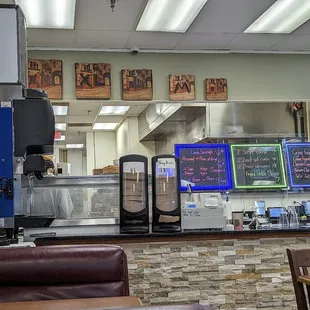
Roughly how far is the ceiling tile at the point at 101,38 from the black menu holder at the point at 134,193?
2.27m

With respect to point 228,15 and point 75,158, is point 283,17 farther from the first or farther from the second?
point 75,158

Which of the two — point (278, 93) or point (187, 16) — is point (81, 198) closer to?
point (187, 16)

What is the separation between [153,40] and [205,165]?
217 centimetres

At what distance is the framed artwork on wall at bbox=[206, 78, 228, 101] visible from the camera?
6223 millimetres

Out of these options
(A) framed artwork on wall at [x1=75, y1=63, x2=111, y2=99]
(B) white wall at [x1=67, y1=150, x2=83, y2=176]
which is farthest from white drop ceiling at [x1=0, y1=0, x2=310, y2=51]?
(B) white wall at [x1=67, y1=150, x2=83, y2=176]

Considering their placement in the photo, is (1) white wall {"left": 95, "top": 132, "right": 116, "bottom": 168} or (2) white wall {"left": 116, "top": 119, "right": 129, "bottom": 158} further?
(1) white wall {"left": 95, "top": 132, "right": 116, "bottom": 168}

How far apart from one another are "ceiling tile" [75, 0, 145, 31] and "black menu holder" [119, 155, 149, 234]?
1.76 m

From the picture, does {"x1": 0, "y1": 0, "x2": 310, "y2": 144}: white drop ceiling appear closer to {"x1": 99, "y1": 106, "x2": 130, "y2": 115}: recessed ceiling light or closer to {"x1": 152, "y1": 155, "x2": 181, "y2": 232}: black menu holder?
{"x1": 99, "y1": 106, "x2": 130, "y2": 115}: recessed ceiling light

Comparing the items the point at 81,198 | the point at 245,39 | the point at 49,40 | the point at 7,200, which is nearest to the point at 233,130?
the point at 245,39

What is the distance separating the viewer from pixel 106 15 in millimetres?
4938

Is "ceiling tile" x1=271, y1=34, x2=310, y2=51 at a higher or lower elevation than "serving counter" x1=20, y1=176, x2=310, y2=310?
higher

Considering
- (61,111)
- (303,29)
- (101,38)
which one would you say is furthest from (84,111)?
(303,29)

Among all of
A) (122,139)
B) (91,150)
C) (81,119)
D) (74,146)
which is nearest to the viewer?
(81,119)

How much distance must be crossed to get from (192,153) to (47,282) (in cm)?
266
